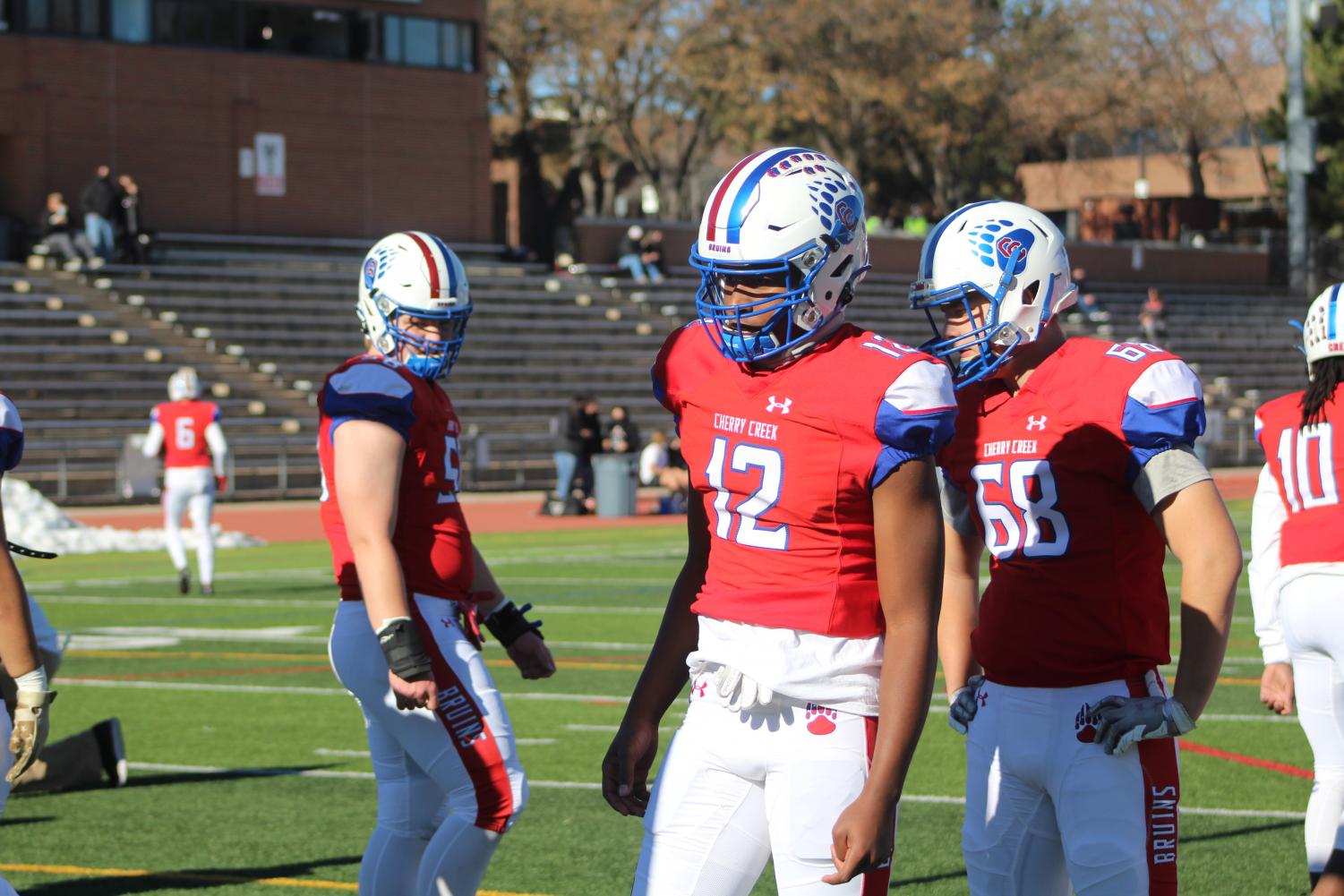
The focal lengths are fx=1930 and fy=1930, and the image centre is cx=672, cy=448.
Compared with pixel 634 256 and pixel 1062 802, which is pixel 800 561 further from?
pixel 634 256

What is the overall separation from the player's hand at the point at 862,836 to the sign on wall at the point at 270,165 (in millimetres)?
35782

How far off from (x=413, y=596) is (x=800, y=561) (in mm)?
1833

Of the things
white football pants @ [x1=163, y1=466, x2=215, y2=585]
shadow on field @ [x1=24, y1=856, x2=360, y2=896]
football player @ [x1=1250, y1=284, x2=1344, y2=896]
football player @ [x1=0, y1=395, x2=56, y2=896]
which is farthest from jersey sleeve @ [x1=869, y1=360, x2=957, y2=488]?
white football pants @ [x1=163, y1=466, x2=215, y2=585]

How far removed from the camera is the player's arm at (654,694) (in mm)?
4117

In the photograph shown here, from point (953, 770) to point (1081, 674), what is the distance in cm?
481

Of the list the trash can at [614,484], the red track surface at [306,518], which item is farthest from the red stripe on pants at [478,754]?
the trash can at [614,484]

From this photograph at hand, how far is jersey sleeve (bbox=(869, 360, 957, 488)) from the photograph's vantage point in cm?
358

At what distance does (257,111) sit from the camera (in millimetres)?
37844

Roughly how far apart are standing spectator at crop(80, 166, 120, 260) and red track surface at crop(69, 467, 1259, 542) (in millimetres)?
7507

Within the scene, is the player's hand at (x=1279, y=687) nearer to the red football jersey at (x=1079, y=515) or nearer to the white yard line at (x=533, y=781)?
the red football jersey at (x=1079, y=515)

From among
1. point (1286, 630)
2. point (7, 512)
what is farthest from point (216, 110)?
point (1286, 630)

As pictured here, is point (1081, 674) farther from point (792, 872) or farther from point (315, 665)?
point (315, 665)

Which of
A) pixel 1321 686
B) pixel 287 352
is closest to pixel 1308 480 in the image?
pixel 1321 686

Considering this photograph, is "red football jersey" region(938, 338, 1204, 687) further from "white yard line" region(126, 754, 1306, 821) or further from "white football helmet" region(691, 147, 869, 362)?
"white yard line" region(126, 754, 1306, 821)
